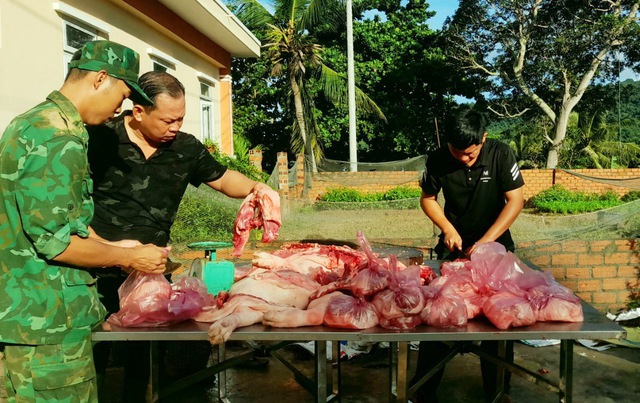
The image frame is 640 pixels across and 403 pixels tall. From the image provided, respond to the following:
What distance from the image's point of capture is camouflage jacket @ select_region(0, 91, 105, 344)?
2059mm

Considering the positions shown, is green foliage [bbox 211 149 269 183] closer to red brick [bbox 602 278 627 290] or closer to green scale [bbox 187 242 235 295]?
red brick [bbox 602 278 627 290]

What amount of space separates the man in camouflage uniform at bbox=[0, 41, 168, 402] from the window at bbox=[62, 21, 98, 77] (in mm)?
5187

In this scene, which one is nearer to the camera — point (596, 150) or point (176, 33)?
point (176, 33)

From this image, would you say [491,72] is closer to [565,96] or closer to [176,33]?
[565,96]

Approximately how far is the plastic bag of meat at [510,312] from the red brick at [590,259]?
3216 millimetres

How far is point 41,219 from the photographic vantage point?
2061mm

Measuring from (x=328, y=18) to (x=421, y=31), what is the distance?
5815 millimetres

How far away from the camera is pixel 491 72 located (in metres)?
25.4

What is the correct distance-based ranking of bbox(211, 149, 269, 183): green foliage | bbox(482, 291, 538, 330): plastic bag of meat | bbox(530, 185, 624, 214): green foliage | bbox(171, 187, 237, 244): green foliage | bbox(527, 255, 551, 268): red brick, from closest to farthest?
1. bbox(482, 291, 538, 330): plastic bag of meat
2. bbox(527, 255, 551, 268): red brick
3. bbox(171, 187, 237, 244): green foliage
4. bbox(211, 149, 269, 183): green foliage
5. bbox(530, 185, 624, 214): green foliage

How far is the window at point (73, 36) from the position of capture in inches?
276

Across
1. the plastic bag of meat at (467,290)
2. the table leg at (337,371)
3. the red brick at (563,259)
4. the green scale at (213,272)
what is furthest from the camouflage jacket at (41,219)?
the red brick at (563,259)

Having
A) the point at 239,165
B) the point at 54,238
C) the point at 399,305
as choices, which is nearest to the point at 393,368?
the point at 399,305

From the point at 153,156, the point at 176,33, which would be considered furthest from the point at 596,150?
the point at 153,156

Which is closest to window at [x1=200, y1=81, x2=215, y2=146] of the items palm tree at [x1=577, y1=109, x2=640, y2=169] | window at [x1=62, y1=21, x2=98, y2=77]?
window at [x1=62, y1=21, x2=98, y2=77]
